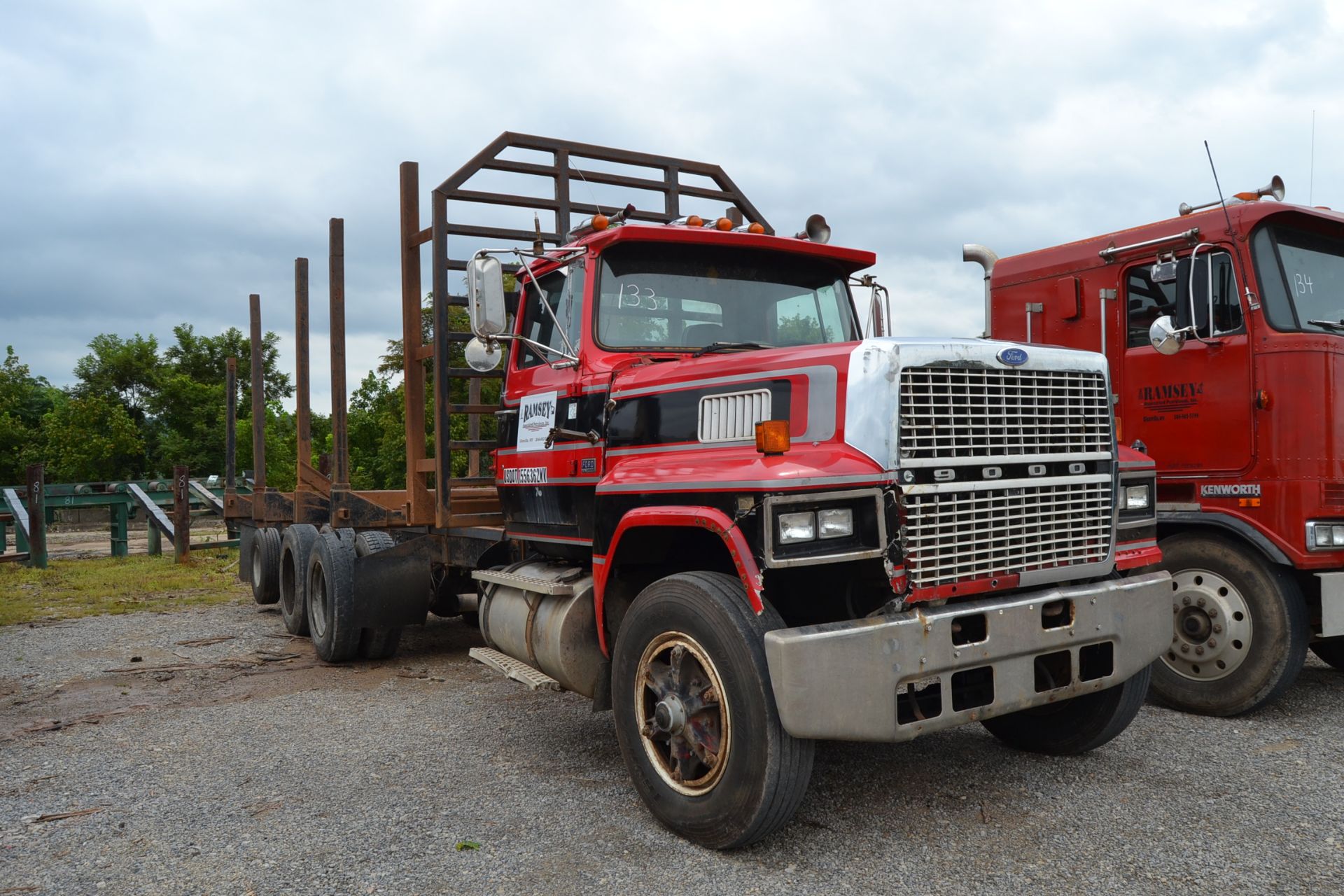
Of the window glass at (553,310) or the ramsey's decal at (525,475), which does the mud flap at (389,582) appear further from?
the window glass at (553,310)

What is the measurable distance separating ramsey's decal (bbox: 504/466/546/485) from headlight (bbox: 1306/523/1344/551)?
424 cm

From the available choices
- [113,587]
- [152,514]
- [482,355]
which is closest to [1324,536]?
[482,355]

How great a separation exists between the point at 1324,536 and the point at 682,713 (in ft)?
12.9

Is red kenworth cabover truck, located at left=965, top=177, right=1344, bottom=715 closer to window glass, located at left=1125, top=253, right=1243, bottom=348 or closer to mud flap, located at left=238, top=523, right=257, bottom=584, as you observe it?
window glass, located at left=1125, top=253, right=1243, bottom=348

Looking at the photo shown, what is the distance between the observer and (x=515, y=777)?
4883mm

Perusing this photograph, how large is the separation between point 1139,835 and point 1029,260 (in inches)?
179

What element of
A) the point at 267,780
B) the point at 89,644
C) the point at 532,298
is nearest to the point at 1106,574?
the point at 532,298

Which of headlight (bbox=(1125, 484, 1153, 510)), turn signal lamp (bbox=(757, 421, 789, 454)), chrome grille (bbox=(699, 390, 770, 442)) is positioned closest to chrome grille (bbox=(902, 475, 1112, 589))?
headlight (bbox=(1125, 484, 1153, 510))

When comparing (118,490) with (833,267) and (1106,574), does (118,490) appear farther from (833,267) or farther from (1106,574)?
(1106,574)

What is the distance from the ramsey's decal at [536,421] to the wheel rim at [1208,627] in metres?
3.72

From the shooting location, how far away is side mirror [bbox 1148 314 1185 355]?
5781 mm

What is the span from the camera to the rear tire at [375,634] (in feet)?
25.4

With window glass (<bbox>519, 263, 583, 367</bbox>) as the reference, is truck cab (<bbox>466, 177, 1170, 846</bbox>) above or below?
below

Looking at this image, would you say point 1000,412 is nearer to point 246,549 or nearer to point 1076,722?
point 1076,722
